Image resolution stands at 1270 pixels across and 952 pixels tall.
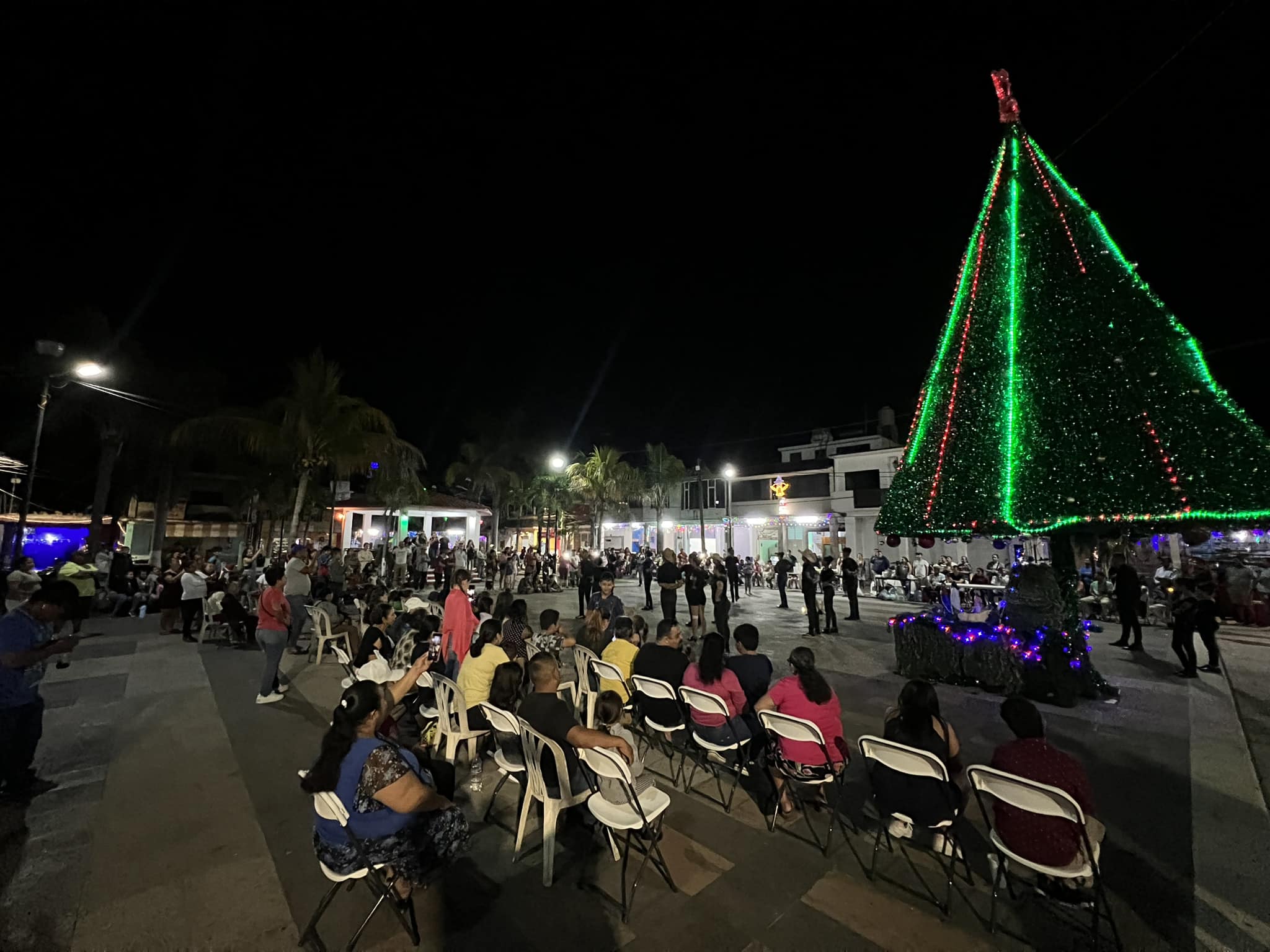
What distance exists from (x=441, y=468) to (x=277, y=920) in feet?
159

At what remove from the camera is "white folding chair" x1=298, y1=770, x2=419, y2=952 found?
2.50 m

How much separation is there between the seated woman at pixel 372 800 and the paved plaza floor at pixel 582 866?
1.48 feet

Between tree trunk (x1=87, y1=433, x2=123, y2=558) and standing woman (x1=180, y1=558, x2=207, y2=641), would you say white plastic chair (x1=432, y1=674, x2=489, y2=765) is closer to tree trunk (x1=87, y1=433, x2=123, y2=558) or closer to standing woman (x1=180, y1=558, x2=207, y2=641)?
standing woman (x1=180, y1=558, x2=207, y2=641)

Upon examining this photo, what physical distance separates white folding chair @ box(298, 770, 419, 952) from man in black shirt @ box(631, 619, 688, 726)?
7.91 ft

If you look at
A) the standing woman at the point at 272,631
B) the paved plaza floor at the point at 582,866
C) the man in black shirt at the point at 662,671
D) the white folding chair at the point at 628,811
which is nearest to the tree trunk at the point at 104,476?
the paved plaza floor at the point at 582,866

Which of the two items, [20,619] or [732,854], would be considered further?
[20,619]

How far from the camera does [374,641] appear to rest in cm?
593

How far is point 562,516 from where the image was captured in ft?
108

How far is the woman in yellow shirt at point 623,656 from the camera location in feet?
16.8

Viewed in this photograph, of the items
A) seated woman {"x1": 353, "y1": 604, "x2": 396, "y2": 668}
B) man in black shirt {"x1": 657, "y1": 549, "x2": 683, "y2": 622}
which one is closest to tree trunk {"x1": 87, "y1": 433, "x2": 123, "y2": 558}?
seated woman {"x1": 353, "y1": 604, "x2": 396, "y2": 668}

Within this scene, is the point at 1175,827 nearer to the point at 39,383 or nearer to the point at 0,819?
the point at 0,819

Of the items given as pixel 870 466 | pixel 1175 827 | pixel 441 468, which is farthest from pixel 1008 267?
pixel 441 468

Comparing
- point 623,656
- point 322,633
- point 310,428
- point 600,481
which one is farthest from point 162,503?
point 623,656

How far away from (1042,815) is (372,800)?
133 inches
